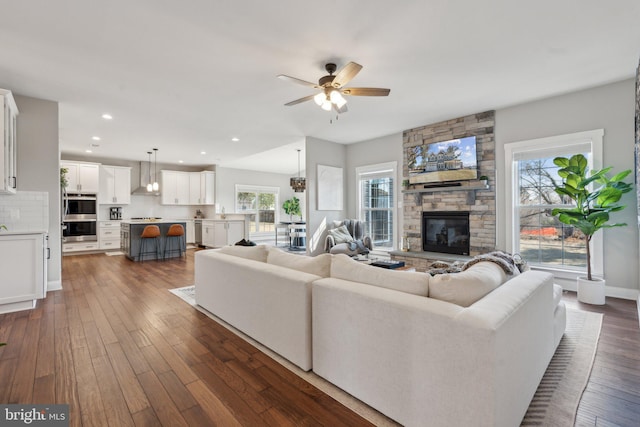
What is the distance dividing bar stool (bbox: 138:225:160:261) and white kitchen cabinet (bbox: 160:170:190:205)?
8.66 feet

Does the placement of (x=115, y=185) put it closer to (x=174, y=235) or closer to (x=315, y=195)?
(x=174, y=235)

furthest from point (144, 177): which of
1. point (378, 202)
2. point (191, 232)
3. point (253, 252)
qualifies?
point (253, 252)

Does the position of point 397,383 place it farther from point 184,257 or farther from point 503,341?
point 184,257

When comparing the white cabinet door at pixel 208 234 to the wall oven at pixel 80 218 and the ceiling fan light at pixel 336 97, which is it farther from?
the ceiling fan light at pixel 336 97

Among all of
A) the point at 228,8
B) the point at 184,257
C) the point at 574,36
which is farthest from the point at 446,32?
the point at 184,257

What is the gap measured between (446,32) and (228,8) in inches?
75.4

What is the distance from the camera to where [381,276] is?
1.74 meters

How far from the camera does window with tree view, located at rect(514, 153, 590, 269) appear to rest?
13.7 ft

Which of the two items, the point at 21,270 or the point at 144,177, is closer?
→ the point at 21,270

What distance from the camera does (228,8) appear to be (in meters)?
2.32

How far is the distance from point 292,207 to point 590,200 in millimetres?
8736

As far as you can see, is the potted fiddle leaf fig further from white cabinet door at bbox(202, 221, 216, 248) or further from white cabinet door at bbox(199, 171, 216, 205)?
white cabinet door at bbox(199, 171, 216, 205)

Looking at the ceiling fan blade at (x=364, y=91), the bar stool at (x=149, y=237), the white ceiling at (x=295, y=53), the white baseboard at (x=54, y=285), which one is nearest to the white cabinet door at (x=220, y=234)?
the bar stool at (x=149, y=237)

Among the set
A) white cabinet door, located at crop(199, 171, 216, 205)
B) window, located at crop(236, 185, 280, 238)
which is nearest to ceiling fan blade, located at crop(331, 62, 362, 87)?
white cabinet door, located at crop(199, 171, 216, 205)
